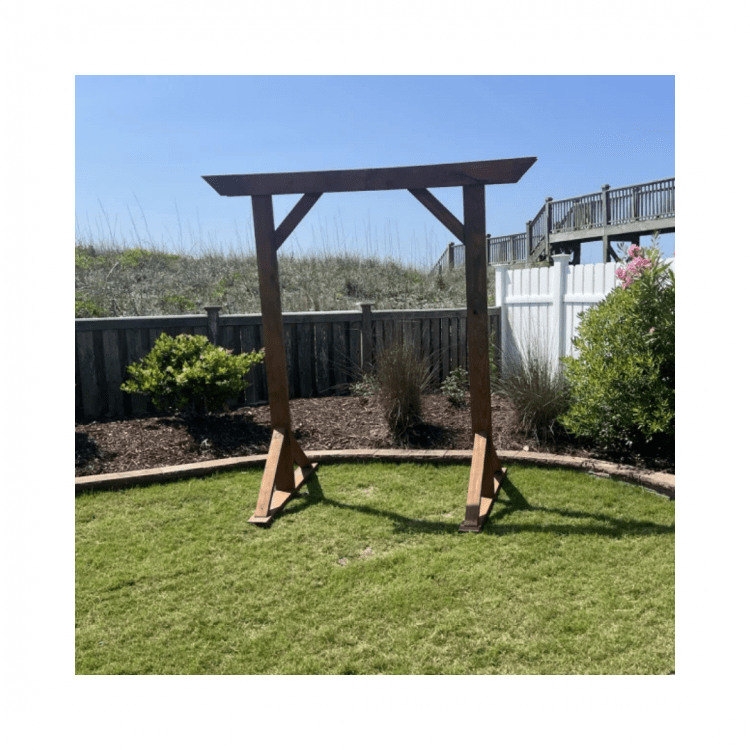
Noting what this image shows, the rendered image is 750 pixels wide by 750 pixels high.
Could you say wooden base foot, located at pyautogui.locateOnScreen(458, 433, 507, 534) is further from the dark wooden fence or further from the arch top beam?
the dark wooden fence

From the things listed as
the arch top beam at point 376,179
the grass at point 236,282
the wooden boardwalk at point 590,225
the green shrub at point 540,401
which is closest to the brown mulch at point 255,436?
the green shrub at point 540,401

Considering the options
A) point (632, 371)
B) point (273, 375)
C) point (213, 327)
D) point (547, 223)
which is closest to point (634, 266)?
point (632, 371)

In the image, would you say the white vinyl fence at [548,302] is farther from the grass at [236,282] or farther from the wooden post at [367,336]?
the grass at [236,282]

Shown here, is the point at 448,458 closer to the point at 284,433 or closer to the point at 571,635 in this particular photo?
the point at 284,433

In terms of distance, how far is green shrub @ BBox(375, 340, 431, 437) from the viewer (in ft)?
17.2

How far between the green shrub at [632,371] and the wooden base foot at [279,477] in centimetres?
216

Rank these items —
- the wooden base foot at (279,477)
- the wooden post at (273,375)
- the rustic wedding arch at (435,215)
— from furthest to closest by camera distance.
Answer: the wooden post at (273,375) → the wooden base foot at (279,477) → the rustic wedding arch at (435,215)

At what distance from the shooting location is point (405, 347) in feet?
18.0

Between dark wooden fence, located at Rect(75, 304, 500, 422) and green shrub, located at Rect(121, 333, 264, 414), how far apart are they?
0.70 m

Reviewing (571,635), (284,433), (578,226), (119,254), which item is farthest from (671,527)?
(578,226)

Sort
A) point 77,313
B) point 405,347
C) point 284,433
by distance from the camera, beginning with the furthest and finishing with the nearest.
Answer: point 77,313 → point 405,347 → point 284,433

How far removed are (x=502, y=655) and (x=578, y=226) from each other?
17164 mm

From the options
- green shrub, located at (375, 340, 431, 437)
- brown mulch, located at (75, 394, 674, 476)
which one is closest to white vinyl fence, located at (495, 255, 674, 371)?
brown mulch, located at (75, 394, 674, 476)

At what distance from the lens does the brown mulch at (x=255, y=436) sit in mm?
5039
